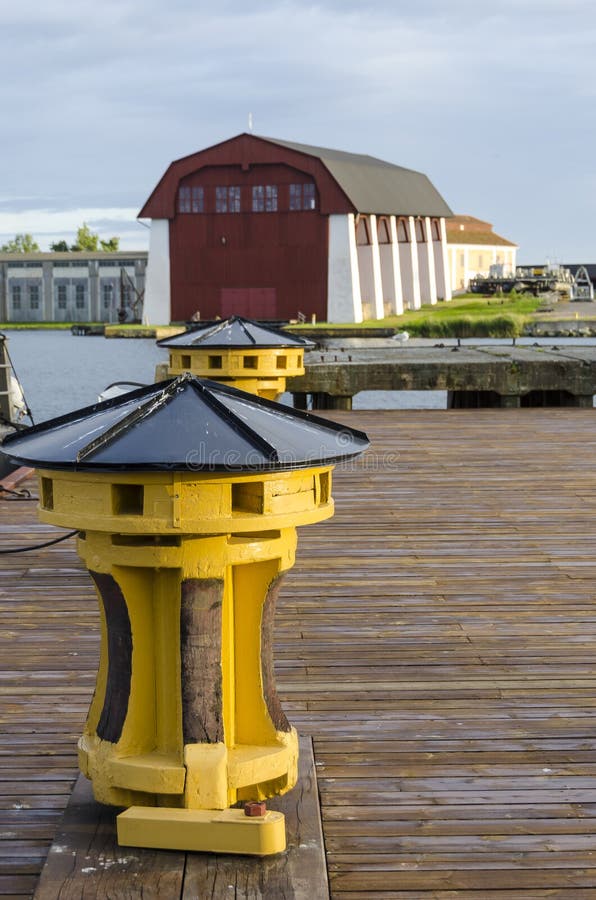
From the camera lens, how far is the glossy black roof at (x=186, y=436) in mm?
3180

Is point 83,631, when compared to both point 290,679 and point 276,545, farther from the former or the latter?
point 276,545

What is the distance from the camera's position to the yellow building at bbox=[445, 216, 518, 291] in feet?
359

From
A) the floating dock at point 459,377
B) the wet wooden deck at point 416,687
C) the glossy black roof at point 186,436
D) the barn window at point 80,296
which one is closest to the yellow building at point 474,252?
the barn window at point 80,296

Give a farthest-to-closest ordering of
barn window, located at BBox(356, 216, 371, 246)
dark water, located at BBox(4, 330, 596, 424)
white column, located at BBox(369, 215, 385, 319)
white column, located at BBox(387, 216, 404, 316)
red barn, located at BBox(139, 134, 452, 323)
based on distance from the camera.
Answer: white column, located at BBox(387, 216, 404, 316) < white column, located at BBox(369, 215, 385, 319) < barn window, located at BBox(356, 216, 371, 246) < red barn, located at BBox(139, 134, 452, 323) < dark water, located at BBox(4, 330, 596, 424)

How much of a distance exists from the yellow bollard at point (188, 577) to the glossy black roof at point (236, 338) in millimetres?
6136

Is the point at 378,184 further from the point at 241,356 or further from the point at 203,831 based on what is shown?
the point at 203,831

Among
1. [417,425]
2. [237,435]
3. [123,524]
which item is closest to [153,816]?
[123,524]

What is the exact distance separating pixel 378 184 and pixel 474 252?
128 ft

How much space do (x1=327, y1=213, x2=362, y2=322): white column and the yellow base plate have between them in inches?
2570

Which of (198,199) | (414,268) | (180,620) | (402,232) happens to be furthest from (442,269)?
(180,620)

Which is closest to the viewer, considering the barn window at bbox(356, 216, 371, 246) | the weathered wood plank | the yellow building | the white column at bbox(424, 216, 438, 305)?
the weathered wood plank

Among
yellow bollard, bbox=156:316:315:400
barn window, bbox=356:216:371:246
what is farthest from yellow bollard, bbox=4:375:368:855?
barn window, bbox=356:216:371:246

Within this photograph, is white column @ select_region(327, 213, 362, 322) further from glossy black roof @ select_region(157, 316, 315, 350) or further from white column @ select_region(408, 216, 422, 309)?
glossy black roof @ select_region(157, 316, 315, 350)

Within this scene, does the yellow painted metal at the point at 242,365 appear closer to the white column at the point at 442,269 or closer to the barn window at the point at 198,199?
the barn window at the point at 198,199
